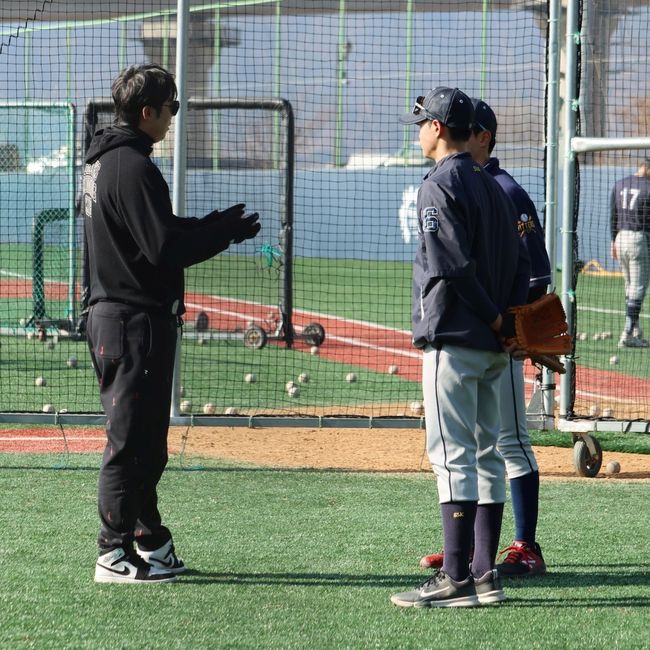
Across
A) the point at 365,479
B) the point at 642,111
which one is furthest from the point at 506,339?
the point at 642,111

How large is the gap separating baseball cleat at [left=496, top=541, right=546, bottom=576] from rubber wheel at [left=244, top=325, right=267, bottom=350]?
9247mm

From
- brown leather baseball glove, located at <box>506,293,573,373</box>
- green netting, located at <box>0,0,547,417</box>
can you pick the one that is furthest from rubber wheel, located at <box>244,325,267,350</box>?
brown leather baseball glove, located at <box>506,293,573,373</box>

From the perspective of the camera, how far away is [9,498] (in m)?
6.61

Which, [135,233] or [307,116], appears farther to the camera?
[307,116]

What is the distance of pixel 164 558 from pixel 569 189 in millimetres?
4658

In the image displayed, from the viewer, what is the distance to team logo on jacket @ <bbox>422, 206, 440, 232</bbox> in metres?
4.40

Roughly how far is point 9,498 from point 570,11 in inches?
201

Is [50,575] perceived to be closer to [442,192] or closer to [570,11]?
[442,192]

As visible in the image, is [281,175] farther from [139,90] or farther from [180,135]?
[139,90]

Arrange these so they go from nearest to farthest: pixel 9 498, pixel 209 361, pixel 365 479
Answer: pixel 9 498
pixel 365 479
pixel 209 361

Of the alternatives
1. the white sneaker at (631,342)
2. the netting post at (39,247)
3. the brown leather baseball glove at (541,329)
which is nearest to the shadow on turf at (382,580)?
the brown leather baseball glove at (541,329)

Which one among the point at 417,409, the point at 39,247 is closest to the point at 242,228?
the point at 417,409

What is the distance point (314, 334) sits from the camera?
48.0ft

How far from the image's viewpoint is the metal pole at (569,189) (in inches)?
330
